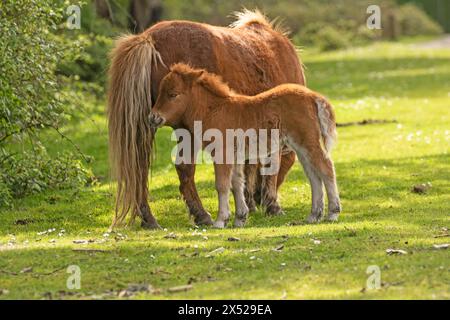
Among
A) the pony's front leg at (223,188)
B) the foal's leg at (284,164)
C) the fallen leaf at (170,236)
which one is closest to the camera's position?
the fallen leaf at (170,236)

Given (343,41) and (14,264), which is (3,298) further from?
(343,41)

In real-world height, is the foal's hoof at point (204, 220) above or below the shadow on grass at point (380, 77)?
below

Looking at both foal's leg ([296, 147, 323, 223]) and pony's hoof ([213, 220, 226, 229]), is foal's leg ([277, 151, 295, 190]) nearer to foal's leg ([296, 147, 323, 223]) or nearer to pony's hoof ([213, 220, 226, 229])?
foal's leg ([296, 147, 323, 223])

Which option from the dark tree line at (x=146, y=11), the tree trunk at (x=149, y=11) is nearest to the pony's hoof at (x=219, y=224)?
the dark tree line at (x=146, y=11)

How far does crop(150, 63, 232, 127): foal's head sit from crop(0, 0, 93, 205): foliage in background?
2.20 meters

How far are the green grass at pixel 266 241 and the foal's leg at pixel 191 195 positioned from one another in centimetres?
22

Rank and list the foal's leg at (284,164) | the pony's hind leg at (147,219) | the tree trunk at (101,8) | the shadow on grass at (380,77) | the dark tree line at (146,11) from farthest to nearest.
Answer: the dark tree line at (146,11) < the shadow on grass at (380,77) < the tree trunk at (101,8) < the foal's leg at (284,164) < the pony's hind leg at (147,219)

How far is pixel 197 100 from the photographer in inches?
424

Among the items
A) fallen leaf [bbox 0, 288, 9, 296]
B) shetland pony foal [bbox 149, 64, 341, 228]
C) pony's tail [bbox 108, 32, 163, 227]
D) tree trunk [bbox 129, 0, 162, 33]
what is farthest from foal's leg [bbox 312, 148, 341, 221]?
tree trunk [bbox 129, 0, 162, 33]

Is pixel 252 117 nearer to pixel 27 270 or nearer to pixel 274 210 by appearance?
pixel 274 210

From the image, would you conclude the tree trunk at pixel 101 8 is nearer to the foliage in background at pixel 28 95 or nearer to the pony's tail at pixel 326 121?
the foliage in background at pixel 28 95

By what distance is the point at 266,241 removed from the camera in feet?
31.7

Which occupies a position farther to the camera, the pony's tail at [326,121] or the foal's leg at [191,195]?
the foal's leg at [191,195]

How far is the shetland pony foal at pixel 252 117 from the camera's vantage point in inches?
421
